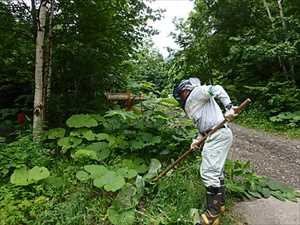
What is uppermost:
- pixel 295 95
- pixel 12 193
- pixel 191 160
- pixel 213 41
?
pixel 213 41

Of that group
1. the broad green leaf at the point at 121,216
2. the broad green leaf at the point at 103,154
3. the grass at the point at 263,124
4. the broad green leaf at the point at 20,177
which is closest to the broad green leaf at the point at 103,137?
the broad green leaf at the point at 103,154

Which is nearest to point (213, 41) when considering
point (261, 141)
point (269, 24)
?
point (269, 24)

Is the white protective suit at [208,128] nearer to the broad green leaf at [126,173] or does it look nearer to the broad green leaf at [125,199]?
the broad green leaf at [125,199]

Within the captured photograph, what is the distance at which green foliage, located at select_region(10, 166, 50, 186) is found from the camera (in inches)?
172

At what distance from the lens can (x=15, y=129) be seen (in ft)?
20.1

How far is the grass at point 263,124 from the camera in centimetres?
856

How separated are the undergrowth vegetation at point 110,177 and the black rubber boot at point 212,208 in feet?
0.56

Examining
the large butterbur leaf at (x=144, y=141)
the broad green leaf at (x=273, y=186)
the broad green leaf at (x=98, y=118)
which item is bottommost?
the broad green leaf at (x=273, y=186)

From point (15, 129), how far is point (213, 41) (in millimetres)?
7615

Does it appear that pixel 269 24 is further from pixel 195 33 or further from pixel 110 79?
Result: pixel 110 79

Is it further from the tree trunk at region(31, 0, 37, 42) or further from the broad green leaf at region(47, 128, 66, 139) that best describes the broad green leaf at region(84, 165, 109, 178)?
the tree trunk at region(31, 0, 37, 42)

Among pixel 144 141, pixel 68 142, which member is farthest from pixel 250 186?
pixel 68 142

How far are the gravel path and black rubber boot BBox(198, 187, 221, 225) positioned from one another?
5.98ft

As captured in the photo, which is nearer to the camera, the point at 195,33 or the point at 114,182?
the point at 114,182
